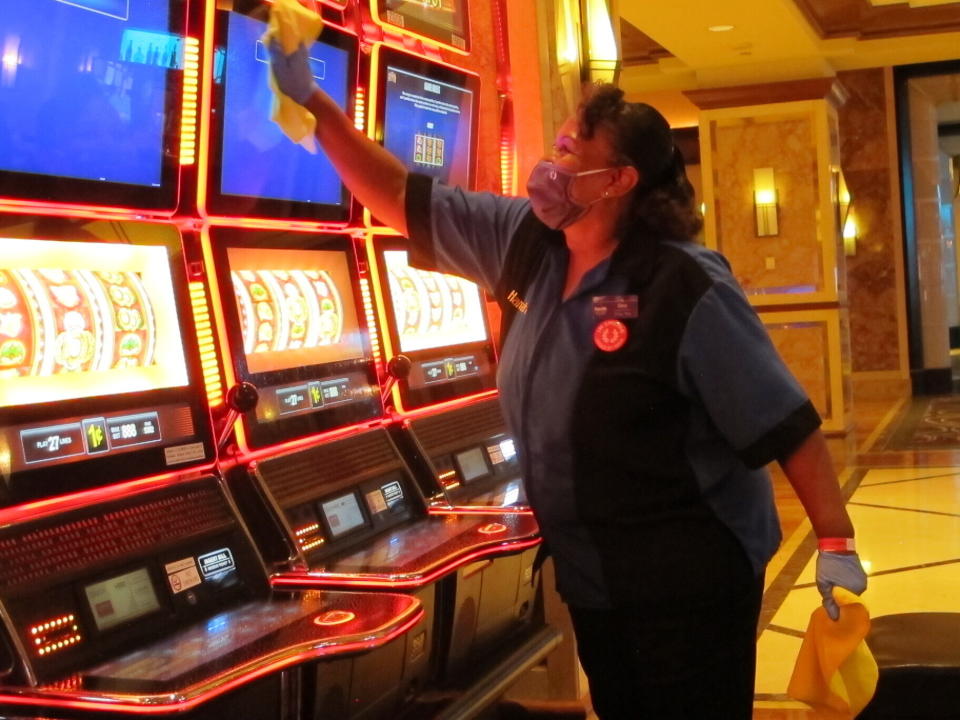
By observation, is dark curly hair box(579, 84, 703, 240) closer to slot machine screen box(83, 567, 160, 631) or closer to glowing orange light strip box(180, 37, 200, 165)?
glowing orange light strip box(180, 37, 200, 165)

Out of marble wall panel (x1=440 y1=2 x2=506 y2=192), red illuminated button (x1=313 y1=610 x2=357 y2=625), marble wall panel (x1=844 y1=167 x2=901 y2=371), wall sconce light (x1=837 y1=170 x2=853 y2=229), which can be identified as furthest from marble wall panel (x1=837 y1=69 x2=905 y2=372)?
red illuminated button (x1=313 y1=610 x2=357 y2=625)

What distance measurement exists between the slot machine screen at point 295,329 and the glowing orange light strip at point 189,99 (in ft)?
0.54

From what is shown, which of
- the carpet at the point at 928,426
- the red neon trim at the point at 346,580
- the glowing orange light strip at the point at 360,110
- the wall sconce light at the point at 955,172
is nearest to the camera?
the red neon trim at the point at 346,580

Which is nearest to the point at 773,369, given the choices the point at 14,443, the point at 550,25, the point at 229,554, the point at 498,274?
the point at 498,274

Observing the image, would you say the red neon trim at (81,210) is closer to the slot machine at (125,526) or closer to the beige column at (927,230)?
the slot machine at (125,526)

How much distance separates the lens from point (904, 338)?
12.2 m

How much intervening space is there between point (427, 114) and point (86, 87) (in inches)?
47.1

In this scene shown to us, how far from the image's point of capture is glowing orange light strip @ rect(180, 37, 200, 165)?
217 centimetres

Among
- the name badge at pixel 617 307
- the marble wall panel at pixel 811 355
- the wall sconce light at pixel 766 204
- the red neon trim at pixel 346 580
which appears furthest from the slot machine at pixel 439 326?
the wall sconce light at pixel 766 204

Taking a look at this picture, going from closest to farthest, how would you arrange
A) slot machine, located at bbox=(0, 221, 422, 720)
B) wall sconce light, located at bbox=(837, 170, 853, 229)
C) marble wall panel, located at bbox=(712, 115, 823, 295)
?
slot machine, located at bbox=(0, 221, 422, 720), marble wall panel, located at bbox=(712, 115, 823, 295), wall sconce light, located at bbox=(837, 170, 853, 229)

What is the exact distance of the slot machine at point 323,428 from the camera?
2.24 m

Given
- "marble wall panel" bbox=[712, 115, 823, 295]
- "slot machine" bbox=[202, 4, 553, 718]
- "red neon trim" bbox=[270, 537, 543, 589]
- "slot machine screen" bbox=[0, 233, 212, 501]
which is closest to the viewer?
"slot machine screen" bbox=[0, 233, 212, 501]

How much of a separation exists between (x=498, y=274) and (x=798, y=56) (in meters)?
8.21

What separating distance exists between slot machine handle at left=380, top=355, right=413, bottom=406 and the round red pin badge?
1.01m
